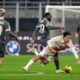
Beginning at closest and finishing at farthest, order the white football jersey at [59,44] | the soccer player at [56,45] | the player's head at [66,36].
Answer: the player's head at [66,36], the soccer player at [56,45], the white football jersey at [59,44]

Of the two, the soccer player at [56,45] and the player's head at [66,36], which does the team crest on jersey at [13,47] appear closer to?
the soccer player at [56,45]

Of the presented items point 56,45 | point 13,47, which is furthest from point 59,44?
point 13,47

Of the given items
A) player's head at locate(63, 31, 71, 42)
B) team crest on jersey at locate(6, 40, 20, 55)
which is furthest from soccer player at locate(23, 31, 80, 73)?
team crest on jersey at locate(6, 40, 20, 55)

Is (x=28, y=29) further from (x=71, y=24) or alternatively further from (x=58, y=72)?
(x=58, y=72)

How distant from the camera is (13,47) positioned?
31.9 meters

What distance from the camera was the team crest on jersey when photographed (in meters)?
31.5

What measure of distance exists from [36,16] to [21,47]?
992cm

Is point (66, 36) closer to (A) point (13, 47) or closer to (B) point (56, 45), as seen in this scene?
(B) point (56, 45)

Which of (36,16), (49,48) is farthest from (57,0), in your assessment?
(49,48)

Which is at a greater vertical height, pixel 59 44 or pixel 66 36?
pixel 66 36

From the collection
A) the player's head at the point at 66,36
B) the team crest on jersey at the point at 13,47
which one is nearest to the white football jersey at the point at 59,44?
the player's head at the point at 66,36

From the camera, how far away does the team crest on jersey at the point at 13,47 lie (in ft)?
103

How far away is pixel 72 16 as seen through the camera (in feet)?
106

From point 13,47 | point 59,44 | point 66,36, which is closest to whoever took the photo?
point 66,36
